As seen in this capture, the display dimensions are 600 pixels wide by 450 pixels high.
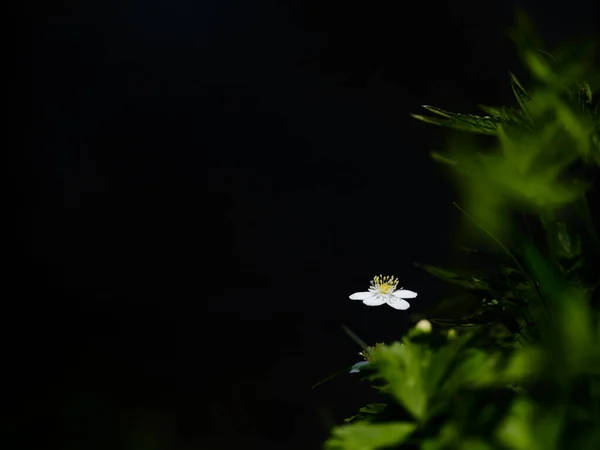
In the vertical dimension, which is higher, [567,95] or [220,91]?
[220,91]

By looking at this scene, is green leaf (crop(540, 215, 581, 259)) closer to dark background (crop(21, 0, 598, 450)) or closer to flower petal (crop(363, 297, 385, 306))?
flower petal (crop(363, 297, 385, 306))

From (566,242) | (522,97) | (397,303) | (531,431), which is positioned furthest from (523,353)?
(397,303)

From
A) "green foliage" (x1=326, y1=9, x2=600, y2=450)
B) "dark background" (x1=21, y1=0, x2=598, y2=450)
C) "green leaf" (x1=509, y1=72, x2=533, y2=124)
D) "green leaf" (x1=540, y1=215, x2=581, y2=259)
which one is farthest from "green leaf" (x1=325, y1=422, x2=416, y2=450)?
"dark background" (x1=21, y1=0, x2=598, y2=450)

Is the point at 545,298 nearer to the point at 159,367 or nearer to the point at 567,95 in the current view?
the point at 567,95

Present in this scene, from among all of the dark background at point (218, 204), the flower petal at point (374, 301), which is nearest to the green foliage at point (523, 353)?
the flower petal at point (374, 301)

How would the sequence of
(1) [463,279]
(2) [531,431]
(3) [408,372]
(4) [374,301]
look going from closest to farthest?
1. (2) [531,431]
2. (3) [408,372]
3. (1) [463,279]
4. (4) [374,301]

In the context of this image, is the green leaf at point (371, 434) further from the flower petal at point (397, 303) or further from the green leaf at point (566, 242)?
the flower petal at point (397, 303)

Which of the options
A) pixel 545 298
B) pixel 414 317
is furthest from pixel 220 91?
pixel 545 298

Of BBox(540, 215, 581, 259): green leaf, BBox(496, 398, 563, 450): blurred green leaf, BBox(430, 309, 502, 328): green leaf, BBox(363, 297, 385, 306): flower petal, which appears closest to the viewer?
BBox(496, 398, 563, 450): blurred green leaf

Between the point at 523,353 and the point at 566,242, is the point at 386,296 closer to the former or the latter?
the point at 566,242
